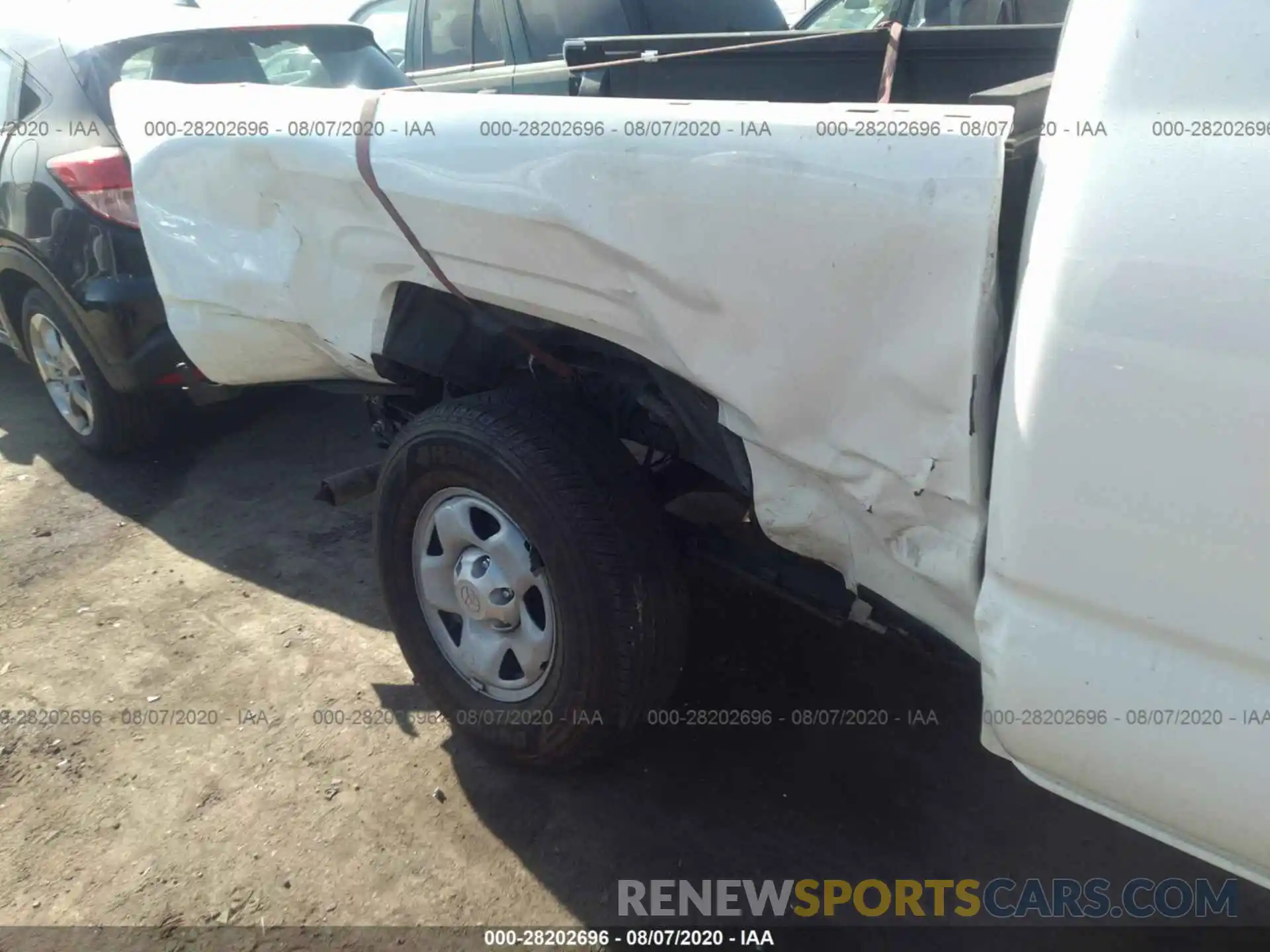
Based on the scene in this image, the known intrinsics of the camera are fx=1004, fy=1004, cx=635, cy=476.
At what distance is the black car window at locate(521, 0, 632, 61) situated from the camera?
5.40m

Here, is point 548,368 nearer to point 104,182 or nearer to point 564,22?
point 104,182

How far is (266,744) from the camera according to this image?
109 inches

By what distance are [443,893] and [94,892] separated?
0.83 m

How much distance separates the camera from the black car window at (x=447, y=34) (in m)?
6.16

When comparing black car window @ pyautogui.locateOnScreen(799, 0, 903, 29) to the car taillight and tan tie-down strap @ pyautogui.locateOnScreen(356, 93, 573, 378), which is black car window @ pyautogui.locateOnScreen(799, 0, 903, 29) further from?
tan tie-down strap @ pyautogui.locateOnScreen(356, 93, 573, 378)

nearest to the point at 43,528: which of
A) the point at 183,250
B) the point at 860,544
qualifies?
the point at 183,250

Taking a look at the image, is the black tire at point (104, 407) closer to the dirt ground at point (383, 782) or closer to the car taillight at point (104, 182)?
the car taillight at point (104, 182)

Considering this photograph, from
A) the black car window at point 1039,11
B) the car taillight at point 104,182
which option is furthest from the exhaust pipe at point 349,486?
the black car window at point 1039,11

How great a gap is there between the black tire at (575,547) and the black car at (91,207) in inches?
71.1

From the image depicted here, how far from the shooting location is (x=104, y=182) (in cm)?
364

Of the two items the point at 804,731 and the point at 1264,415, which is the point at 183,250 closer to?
the point at 804,731

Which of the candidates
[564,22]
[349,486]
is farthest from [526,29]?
[349,486]

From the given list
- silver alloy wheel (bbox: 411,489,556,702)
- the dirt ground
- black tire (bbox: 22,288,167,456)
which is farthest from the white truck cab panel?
black tire (bbox: 22,288,167,456)

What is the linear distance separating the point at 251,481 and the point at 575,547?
2532mm
